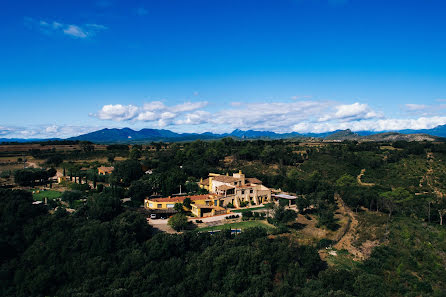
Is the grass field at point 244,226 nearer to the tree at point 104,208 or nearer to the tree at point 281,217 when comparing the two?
the tree at point 281,217

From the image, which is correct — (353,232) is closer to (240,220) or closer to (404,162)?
(240,220)

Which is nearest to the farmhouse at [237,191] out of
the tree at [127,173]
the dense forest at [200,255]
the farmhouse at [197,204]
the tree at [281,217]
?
the farmhouse at [197,204]

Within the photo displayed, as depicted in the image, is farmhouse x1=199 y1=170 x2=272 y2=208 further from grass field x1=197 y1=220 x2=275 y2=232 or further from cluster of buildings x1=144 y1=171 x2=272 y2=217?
grass field x1=197 y1=220 x2=275 y2=232

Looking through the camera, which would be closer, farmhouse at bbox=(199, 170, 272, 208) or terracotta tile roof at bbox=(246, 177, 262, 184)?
farmhouse at bbox=(199, 170, 272, 208)

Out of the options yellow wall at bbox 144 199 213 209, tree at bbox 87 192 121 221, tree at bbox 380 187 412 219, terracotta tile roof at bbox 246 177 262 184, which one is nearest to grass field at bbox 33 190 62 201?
tree at bbox 87 192 121 221

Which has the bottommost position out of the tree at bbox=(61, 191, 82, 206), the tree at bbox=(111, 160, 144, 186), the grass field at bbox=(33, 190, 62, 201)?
the grass field at bbox=(33, 190, 62, 201)

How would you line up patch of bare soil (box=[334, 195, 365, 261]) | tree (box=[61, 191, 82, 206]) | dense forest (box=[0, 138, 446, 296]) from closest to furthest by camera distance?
1. dense forest (box=[0, 138, 446, 296])
2. patch of bare soil (box=[334, 195, 365, 261])
3. tree (box=[61, 191, 82, 206])

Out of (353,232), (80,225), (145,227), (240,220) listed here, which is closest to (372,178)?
(353,232)
